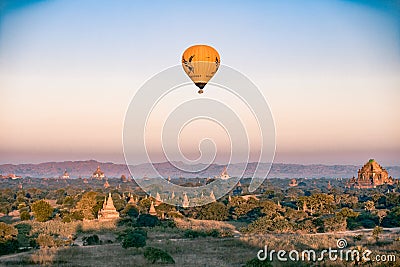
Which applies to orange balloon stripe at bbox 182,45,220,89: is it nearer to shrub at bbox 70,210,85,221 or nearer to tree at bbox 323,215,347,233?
tree at bbox 323,215,347,233

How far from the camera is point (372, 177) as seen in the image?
338ft

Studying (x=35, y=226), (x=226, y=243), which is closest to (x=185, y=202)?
(x=35, y=226)

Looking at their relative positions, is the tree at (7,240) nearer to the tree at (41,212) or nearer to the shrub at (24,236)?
the shrub at (24,236)

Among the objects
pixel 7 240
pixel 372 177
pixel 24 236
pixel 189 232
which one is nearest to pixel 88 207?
pixel 189 232

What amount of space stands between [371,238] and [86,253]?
592 inches

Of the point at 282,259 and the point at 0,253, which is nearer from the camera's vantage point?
the point at 282,259

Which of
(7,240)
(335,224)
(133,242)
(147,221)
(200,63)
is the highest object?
(200,63)

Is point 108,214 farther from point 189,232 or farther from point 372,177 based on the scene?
point 372,177

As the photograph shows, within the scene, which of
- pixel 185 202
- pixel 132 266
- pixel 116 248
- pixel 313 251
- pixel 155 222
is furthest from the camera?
pixel 185 202

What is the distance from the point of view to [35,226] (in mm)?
37031

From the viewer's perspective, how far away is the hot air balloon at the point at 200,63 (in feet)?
99.8

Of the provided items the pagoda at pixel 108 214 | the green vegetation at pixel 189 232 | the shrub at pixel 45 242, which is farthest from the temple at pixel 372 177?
the shrub at pixel 45 242

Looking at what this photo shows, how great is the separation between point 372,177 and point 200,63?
8027cm

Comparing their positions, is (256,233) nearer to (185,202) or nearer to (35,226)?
(35,226)
